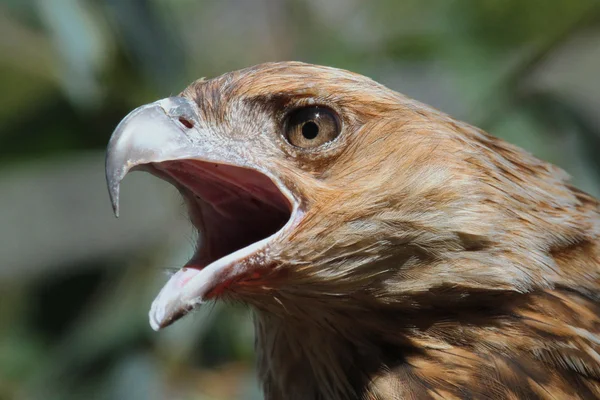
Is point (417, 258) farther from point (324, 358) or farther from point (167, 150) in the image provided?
point (167, 150)

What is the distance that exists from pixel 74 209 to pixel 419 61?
438 centimetres

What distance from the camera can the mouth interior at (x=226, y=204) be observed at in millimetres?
2656

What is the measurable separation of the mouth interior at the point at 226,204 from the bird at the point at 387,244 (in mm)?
16

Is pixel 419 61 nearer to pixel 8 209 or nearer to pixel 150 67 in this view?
pixel 150 67

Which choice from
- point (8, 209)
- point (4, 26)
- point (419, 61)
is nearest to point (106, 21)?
point (4, 26)

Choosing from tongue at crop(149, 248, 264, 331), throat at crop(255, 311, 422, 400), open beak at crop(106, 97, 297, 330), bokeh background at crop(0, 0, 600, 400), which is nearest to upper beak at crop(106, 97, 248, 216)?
open beak at crop(106, 97, 297, 330)

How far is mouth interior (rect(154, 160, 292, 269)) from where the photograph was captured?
266 centimetres

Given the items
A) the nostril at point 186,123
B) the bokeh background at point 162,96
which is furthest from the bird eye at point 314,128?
the bokeh background at point 162,96

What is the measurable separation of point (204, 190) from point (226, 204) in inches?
2.9

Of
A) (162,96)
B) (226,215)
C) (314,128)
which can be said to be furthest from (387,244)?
(162,96)

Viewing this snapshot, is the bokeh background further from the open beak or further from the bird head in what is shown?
the bird head

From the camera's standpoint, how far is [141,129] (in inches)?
99.4

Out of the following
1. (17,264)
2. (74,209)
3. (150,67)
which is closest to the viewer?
(150,67)

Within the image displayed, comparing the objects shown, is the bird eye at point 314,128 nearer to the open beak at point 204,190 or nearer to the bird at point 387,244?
the bird at point 387,244
